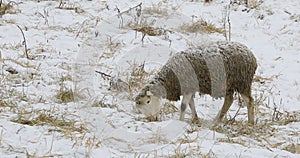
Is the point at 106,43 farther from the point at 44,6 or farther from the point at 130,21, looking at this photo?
the point at 44,6

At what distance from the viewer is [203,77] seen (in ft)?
17.8

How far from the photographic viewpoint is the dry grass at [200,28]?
9727 mm

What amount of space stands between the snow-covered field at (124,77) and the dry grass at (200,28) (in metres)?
0.03

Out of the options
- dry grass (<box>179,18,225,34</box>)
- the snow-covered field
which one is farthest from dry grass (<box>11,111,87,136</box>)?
dry grass (<box>179,18,225,34</box>)

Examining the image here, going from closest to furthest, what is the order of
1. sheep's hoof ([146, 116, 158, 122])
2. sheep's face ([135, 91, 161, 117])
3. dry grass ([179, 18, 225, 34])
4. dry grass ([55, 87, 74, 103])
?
1. sheep's hoof ([146, 116, 158, 122])
2. sheep's face ([135, 91, 161, 117])
3. dry grass ([55, 87, 74, 103])
4. dry grass ([179, 18, 225, 34])

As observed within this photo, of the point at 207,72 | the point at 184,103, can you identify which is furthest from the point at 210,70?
the point at 184,103

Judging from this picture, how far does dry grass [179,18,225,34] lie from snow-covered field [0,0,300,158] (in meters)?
0.03

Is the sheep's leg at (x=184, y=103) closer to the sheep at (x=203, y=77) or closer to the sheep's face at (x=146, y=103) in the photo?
the sheep at (x=203, y=77)

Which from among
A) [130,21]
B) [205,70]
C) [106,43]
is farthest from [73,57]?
[205,70]

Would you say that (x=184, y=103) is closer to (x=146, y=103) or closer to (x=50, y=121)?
(x=146, y=103)

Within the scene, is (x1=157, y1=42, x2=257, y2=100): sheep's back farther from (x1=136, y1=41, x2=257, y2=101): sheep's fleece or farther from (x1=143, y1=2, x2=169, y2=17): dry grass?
(x1=143, y1=2, x2=169, y2=17): dry grass

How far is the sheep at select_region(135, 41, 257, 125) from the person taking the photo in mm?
5387

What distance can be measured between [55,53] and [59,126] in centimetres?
349

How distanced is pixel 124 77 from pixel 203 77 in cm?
185
